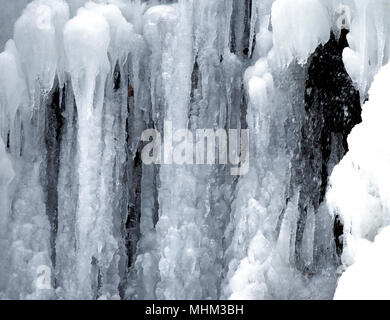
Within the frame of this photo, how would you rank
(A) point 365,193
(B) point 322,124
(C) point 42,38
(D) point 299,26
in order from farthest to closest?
(B) point 322,124 → (C) point 42,38 → (D) point 299,26 → (A) point 365,193

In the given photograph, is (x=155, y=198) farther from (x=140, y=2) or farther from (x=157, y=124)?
(x=140, y=2)

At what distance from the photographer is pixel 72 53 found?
5.59 meters

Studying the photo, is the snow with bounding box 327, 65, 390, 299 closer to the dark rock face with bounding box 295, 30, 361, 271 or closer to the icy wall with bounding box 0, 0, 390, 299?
the icy wall with bounding box 0, 0, 390, 299

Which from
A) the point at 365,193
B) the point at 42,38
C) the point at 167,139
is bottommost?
the point at 365,193

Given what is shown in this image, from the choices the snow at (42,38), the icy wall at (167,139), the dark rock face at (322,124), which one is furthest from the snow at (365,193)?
the snow at (42,38)

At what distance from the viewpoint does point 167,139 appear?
233 inches

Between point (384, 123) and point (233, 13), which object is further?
point (233, 13)

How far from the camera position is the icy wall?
18.4 ft

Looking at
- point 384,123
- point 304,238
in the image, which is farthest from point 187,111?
point 384,123

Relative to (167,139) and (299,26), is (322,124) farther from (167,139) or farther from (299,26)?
(167,139)

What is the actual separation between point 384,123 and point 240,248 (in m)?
1.54

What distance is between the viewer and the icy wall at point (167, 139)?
561 centimetres

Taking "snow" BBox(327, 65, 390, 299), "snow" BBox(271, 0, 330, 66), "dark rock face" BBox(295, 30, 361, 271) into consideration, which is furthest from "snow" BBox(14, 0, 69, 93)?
"snow" BBox(327, 65, 390, 299)

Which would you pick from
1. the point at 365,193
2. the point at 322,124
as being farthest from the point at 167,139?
the point at 365,193
